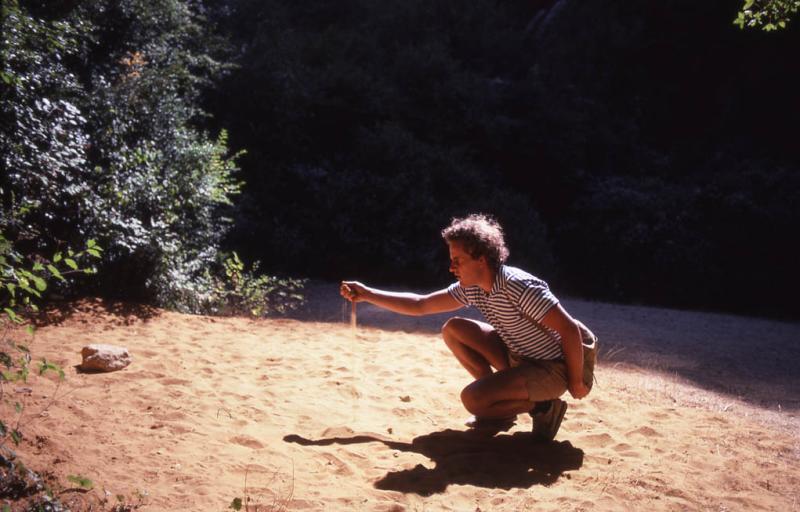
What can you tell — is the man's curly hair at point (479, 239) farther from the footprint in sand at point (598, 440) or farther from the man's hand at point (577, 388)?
the footprint in sand at point (598, 440)

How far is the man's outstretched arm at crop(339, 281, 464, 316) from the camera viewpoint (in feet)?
13.2

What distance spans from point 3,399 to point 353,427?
2166 millimetres

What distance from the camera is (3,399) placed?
3.81 metres

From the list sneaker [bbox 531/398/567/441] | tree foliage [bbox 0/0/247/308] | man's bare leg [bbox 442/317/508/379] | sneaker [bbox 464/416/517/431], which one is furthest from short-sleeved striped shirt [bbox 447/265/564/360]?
tree foliage [bbox 0/0/247/308]

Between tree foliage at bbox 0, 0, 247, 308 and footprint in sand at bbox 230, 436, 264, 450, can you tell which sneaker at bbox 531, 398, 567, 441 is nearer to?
footprint in sand at bbox 230, 436, 264, 450

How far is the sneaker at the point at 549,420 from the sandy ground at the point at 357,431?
8 cm

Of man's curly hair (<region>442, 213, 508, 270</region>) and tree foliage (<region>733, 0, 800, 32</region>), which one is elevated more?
tree foliage (<region>733, 0, 800, 32</region>)

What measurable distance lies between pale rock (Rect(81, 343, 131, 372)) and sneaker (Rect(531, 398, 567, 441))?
3.12m

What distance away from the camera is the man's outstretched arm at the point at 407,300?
4.02 metres

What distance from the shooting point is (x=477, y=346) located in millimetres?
4078

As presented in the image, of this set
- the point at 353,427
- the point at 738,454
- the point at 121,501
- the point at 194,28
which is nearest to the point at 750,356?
the point at 738,454

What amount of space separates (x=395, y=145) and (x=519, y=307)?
9.55 meters

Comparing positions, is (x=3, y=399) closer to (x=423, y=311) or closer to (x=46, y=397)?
(x=46, y=397)

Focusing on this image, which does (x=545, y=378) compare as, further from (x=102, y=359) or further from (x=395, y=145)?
(x=395, y=145)
